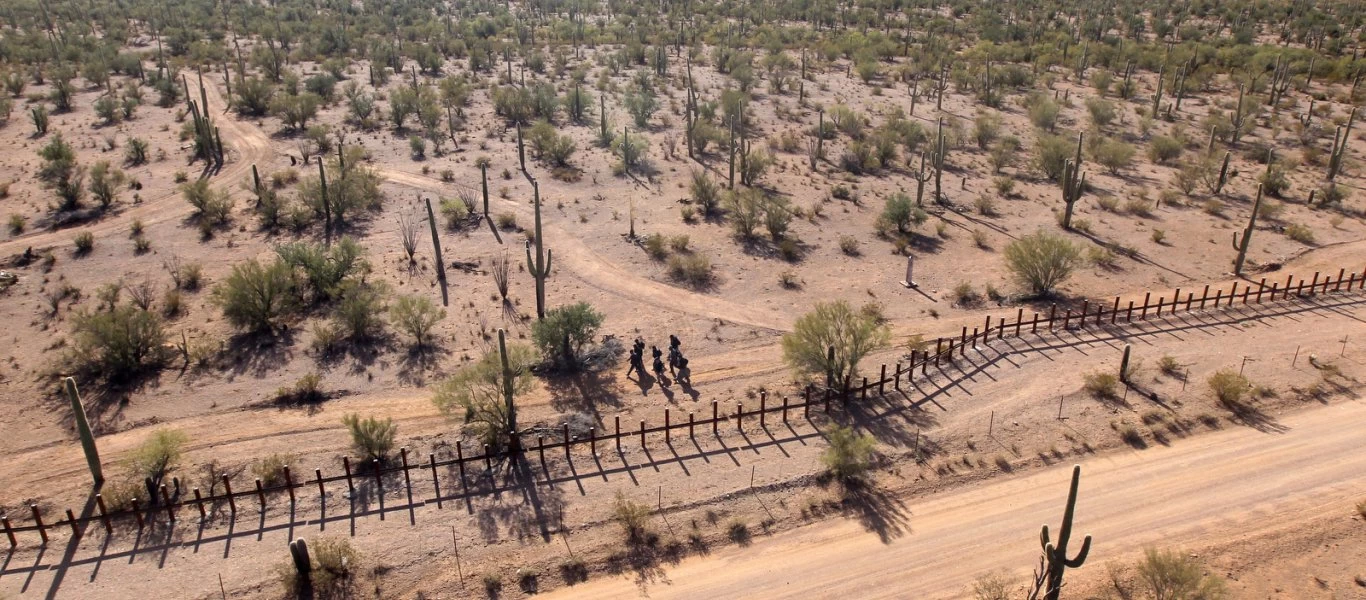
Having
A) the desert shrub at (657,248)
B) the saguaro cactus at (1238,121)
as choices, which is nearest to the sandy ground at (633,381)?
the desert shrub at (657,248)

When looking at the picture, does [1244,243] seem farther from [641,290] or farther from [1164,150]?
[641,290]

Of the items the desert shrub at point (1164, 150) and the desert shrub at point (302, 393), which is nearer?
the desert shrub at point (302, 393)

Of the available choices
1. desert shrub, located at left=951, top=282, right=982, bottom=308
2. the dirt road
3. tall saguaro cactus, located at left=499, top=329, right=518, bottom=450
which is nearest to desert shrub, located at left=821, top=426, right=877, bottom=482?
the dirt road

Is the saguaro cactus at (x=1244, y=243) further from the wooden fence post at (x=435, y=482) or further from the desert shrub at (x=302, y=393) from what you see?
the desert shrub at (x=302, y=393)

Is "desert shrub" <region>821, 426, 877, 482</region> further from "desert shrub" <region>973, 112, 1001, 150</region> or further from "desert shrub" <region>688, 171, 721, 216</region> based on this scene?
"desert shrub" <region>973, 112, 1001, 150</region>

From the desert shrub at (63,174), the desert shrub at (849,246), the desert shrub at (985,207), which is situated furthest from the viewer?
the desert shrub at (985,207)
